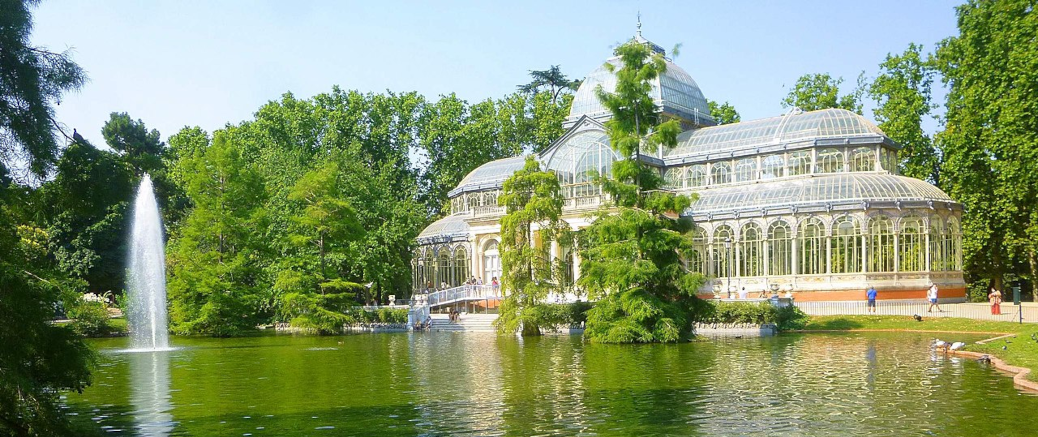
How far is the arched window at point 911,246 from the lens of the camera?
45.5 meters

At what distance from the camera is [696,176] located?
2163 inches

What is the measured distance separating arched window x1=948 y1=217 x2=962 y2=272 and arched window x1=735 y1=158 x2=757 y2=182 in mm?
10689

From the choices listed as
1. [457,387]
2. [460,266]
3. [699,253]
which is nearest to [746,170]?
[699,253]

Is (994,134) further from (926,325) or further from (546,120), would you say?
(546,120)

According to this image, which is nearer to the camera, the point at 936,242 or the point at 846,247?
the point at 846,247

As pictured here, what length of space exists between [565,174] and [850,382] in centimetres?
3542

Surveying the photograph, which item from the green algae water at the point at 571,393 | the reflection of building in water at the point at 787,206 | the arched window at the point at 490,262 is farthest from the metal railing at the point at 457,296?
the green algae water at the point at 571,393

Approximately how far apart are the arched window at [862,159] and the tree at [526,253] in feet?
63.7

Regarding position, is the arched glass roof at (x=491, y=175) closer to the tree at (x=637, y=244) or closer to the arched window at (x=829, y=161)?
the arched window at (x=829, y=161)

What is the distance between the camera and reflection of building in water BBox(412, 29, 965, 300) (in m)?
45.5

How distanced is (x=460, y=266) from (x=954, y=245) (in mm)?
30262

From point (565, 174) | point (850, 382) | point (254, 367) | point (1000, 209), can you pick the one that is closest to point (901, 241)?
point (1000, 209)

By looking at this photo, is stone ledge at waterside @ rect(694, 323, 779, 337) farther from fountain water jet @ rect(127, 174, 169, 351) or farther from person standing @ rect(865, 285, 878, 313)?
fountain water jet @ rect(127, 174, 169, 351)

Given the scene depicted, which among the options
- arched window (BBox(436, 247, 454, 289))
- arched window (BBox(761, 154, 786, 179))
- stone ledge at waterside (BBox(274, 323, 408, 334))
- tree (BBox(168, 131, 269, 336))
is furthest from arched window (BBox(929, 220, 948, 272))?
tree (BBox(168, 131, 269, 336))
